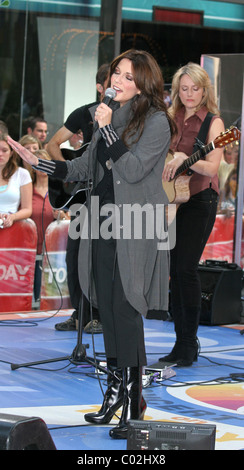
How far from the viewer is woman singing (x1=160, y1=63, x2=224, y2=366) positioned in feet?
15.0

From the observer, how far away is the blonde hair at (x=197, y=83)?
4559mm

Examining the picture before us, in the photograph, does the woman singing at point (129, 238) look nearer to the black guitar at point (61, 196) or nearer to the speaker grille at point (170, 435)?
the speaker grille at point (170, 435)

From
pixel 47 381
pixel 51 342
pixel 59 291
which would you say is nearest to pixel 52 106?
pixel 59 291

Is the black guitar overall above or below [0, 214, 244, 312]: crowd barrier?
above

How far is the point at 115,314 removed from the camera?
3.22m

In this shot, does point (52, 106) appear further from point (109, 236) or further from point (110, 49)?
point (109, 236)

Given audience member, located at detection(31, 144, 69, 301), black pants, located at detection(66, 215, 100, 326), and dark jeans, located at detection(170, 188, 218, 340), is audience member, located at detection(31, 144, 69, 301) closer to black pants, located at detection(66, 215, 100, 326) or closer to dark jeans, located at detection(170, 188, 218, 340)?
black pants, located at detection(66, 215, 100, 326)

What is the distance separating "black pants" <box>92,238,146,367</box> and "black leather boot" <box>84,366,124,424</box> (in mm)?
103

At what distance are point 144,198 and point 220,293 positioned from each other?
10.9 feet

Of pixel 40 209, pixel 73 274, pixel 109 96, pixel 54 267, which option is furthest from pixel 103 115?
pixel 40 209

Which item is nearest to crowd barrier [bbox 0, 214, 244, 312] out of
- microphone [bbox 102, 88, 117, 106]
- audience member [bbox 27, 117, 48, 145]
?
audience member [bbox 27, 117, 48, 145]

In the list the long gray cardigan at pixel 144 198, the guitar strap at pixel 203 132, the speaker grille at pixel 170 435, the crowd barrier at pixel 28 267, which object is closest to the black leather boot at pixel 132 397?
the long gray cardigan at pixel 144 198

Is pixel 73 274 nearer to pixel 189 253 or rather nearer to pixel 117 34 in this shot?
pixel 189 253

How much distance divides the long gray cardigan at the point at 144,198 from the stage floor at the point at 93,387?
15.2 inches
